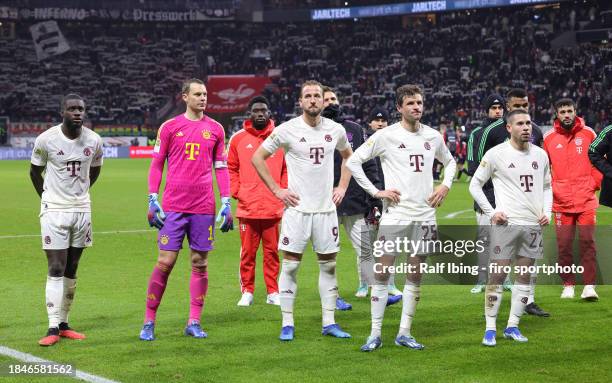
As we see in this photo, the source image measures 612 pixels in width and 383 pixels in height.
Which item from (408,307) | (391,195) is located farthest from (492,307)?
(391,195)

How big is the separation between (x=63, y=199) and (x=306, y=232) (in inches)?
89.8

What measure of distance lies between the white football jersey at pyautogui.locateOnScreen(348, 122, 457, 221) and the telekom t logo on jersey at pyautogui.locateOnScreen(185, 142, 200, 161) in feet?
4.84

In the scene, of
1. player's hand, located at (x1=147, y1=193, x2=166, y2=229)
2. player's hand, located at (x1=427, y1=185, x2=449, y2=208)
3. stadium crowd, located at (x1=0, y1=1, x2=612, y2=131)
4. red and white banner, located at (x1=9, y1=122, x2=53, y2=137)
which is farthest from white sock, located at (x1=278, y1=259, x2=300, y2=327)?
red and white banner, located at (x1=9, y1=122, x2=53, y2=137)

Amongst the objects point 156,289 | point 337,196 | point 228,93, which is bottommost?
point 156,289

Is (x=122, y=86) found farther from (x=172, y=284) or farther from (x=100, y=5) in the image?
(x=172, y=284)

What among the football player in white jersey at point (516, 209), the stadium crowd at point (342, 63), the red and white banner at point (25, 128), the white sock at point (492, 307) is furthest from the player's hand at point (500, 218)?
the red and white banner at point (25, 128)

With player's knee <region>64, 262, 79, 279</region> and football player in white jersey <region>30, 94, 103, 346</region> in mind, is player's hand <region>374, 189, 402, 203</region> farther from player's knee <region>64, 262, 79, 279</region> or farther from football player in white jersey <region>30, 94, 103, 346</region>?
player's knee <region>64, 262, 79, 279</region>

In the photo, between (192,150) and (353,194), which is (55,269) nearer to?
(192,150)

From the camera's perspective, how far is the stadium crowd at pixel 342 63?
5309cm

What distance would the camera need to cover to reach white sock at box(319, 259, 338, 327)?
28.2ft

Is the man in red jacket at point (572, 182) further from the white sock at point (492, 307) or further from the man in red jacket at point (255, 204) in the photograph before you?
the man in red jacket at point (255, 204)

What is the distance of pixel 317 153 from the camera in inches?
332

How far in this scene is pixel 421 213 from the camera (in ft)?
26.7

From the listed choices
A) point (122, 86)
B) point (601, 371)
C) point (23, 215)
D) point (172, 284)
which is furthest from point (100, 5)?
point (601, 371)
